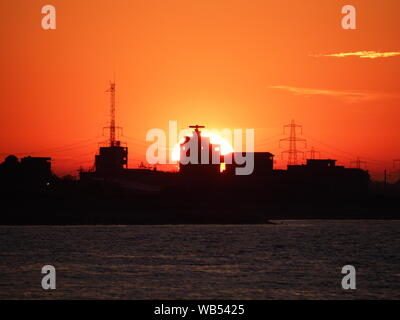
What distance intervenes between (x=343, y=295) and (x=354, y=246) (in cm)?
4405

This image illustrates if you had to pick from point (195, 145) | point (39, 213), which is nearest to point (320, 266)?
point (39, 213)

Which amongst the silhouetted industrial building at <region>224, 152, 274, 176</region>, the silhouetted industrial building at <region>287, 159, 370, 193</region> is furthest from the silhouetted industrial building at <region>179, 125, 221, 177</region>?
the silhouetted industrial building at <region>287, 159, 370, 193</region>

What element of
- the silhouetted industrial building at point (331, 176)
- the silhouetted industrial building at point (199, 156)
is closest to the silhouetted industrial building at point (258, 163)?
the silhouetted industrial building at point (331, 176)

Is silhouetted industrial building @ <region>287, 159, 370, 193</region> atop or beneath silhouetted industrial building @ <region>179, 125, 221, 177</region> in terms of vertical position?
beneath

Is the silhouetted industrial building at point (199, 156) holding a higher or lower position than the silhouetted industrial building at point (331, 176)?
higher

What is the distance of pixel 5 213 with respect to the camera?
132625mm

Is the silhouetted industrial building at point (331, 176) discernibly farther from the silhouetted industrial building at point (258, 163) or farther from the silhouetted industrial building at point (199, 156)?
the silhouetted industrial building at point (199, 156)

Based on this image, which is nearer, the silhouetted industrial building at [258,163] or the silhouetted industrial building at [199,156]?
the silhouetted industrial building at [199,156]

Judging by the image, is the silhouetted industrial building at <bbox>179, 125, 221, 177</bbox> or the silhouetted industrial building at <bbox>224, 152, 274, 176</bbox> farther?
the silhouetted industrial building at <bbox>224, 152, 274, 176</bbox>

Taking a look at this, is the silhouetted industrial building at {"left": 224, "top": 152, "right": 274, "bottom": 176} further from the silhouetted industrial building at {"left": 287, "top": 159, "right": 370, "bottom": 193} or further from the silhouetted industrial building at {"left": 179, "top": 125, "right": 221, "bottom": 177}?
the silhouetted industrial building at {"left": 179, "top": 125, "right": 221, "bottom": 177}

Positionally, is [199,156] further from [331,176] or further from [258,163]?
[331,176]

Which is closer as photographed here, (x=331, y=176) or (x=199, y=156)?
(x=199, y=156)

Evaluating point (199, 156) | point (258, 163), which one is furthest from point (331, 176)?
point (199, 156)
